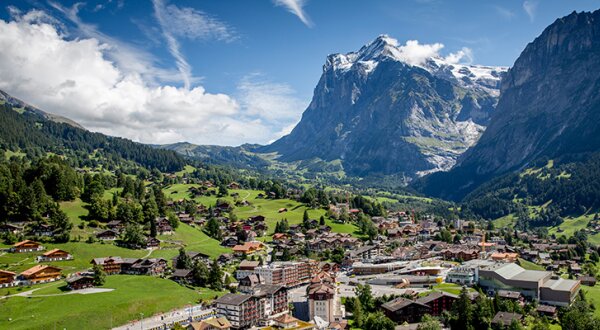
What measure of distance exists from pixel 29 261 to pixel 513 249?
148037mm

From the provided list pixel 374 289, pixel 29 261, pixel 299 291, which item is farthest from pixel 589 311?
pixel 29 261

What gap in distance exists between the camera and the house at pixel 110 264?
11175 centimetres

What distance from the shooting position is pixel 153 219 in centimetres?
14275

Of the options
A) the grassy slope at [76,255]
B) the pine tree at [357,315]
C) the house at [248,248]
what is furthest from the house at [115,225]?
the pine tree at [357,315]

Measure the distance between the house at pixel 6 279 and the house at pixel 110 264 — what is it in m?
17.1

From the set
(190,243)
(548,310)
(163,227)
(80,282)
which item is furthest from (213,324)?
(548,310)

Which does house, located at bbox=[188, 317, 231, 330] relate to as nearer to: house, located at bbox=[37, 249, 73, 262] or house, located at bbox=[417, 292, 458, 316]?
house, located at bbox=[417, 292, 458, 316]

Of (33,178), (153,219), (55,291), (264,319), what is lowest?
(264,319)

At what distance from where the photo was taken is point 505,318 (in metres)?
94.4

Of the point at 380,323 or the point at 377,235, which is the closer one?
the point at 380,323

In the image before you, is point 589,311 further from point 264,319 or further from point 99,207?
point 99,207

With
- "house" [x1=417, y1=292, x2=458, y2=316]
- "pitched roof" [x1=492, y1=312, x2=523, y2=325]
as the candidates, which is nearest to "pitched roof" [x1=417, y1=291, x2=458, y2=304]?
"house" [x1=417, y1=292, x2=458, y2=316]

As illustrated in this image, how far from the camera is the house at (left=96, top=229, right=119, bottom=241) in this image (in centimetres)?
12862

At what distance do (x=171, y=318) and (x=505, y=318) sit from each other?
206ft
